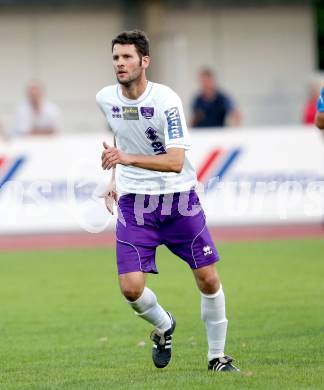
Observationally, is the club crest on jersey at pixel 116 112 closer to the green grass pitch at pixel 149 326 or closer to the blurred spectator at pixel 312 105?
the green grass pitch at pixel 149 326

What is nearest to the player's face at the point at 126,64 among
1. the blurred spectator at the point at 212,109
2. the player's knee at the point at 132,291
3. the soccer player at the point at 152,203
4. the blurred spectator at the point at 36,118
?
the soccer player at the point at 152,203

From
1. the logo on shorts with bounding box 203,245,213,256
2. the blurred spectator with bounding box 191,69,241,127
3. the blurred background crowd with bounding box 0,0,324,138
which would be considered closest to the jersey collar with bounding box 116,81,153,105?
the logo on shorts with bounding box 203,245,213,256

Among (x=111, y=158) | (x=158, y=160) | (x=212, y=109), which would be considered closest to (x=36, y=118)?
(x=212, y=109)

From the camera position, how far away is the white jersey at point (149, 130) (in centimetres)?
785

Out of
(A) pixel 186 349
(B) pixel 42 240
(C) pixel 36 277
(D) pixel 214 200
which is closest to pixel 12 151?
(B) pixel 42 240

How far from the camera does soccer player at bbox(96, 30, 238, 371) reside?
7.90 m

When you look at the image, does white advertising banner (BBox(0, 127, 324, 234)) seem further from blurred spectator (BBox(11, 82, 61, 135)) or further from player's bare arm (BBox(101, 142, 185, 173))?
player's bare arm (BBox(101, 142, 185, 173))

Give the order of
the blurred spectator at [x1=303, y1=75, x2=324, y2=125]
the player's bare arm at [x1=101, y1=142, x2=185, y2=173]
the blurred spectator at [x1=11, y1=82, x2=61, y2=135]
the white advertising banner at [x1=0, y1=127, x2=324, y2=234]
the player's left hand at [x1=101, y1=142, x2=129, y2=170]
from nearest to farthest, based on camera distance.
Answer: the player's left hand at [x1=101, y1=142, x2=129, y2=170] < the player's bare arm at [x1=101, y1=142, x2=185, y2=173] < the white advertising banner at [x1=0, y1=127, x2=324, y2=234] < the blurred spectator at [x1=11, y1=82, x2=61, y2=135] < the blurred spectator at [x1=303, y1=75, x2=324, y2=125]

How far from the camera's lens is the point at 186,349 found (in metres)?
9.05

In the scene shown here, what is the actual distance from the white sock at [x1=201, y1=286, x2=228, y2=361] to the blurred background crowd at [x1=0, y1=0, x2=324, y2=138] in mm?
17348

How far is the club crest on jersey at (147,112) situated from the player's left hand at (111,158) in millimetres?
478

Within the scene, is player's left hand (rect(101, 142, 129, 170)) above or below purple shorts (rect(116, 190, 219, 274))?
above

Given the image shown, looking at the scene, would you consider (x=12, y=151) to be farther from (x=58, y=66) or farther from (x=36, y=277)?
(x=58, y=66)

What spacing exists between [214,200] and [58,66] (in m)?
9.10
